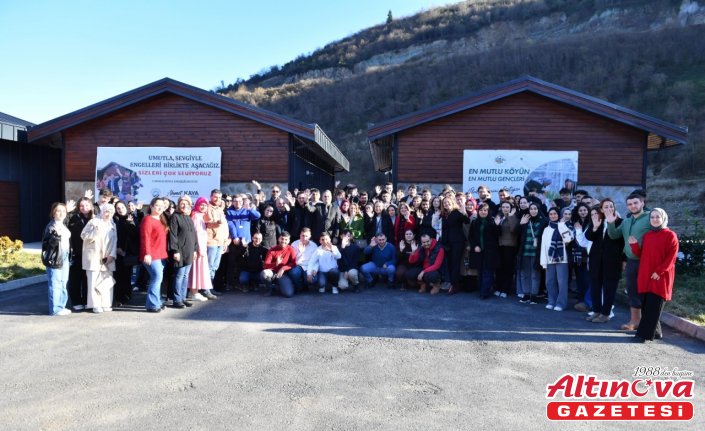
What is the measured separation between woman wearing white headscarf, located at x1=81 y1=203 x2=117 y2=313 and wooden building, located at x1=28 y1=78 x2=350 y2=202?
21.6ft

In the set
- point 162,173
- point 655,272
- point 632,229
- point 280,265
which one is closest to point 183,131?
point 162,173

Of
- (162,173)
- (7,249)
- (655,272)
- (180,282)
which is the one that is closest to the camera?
(655,272)

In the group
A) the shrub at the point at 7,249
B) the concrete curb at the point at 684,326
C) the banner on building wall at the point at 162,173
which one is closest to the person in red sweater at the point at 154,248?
the shrub at the point at 7,249

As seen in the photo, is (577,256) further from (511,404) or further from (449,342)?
(511,404)

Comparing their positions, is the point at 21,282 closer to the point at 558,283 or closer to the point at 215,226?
the point at 215,226

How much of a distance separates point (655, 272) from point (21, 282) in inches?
447

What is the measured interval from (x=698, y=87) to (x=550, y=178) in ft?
123

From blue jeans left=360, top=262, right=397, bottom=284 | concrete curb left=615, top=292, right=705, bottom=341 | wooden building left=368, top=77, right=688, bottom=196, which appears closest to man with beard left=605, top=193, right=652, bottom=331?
concrete curb left=615, top=292, right=705, bottom=341

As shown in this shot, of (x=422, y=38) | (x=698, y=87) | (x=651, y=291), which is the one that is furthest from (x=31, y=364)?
(x=422, y=38)

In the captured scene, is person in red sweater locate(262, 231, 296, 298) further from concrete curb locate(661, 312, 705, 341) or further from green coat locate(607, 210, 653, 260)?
concrete curb locate(661, 312, 705, 341)

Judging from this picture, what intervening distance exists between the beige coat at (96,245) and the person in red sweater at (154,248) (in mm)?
579

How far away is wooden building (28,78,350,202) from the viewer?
1417cm

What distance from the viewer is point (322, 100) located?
6594 cm

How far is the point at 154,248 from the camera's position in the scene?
768cm
